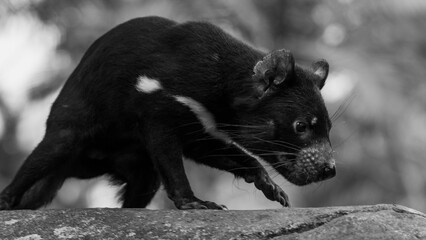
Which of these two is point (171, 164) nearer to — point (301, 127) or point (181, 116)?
point (181, 116)

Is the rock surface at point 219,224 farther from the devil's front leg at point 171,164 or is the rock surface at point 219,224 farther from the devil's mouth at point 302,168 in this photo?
the devil's mouth at point 302,168

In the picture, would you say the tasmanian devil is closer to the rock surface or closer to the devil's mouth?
the devil's mouth

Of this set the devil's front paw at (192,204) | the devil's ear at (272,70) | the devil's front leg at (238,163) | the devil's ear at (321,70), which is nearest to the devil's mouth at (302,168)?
the devil's front leg at (238,163)

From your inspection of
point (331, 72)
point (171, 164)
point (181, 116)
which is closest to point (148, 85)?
point (181, 116)

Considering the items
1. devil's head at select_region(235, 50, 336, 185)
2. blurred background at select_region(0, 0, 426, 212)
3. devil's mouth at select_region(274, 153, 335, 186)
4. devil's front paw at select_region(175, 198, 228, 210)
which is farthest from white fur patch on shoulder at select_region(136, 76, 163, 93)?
blurred background at select_region(0, 0, 426, 212)

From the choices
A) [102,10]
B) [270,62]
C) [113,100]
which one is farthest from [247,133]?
[102,10]
